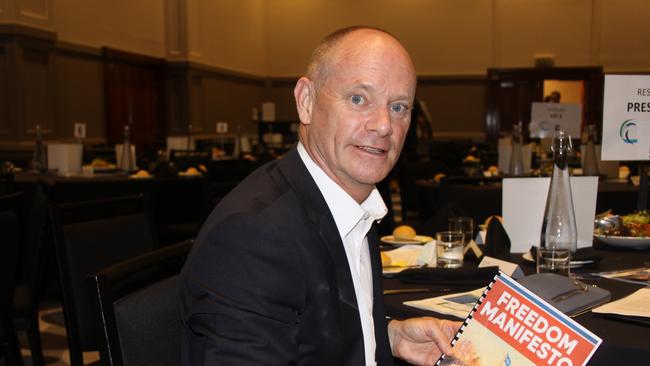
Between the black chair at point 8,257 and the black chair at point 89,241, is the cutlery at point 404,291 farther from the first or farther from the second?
the black chair at point 8,257

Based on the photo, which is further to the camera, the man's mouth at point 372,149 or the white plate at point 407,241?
the white plate at point 407,241

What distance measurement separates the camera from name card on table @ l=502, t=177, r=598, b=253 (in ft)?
6.83

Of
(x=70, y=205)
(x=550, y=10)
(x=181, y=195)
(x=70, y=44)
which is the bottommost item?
(x=181, y=195)

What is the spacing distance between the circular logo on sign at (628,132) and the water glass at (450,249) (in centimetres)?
72

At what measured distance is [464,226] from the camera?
2.14 meters

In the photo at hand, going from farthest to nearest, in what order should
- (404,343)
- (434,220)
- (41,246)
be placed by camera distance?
(41,246) < (434,220) < (404,343)

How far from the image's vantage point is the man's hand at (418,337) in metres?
1.34

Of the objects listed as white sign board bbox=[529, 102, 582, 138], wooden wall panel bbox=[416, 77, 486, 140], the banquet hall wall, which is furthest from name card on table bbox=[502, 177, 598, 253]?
wooden wall panel bbox=[416, 77, 486, 140]

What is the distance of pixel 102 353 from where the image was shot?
1097 millimetres

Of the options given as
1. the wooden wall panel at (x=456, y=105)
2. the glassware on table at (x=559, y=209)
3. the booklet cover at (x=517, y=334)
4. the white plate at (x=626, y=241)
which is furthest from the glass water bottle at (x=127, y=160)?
the wooden wall panel at (x=456, y=105)

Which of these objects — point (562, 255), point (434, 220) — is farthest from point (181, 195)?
point (562, 255)

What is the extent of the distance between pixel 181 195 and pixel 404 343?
3.71 meters

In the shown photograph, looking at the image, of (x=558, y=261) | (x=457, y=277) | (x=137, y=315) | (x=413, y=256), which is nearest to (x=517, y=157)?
(x=413, y=256)

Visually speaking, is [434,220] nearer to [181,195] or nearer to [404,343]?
[404,343]
